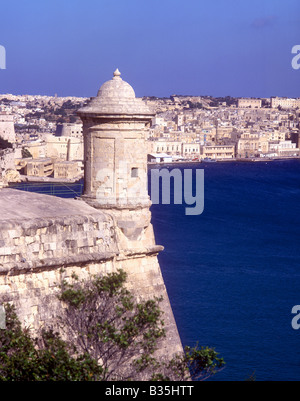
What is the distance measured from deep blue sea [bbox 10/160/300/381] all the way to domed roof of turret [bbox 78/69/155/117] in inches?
62.9

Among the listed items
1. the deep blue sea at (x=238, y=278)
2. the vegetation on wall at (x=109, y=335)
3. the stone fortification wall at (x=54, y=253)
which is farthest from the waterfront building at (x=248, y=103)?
the vegetation on wall at (x=109, y=335)

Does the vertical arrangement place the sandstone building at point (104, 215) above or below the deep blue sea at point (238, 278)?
above

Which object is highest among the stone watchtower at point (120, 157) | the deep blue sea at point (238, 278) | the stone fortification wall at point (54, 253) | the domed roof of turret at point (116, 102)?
the domed roof of turret at point (116, 102)

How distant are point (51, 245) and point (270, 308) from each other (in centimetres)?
1201

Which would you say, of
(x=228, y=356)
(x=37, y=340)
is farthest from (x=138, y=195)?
(x=228, y=356)

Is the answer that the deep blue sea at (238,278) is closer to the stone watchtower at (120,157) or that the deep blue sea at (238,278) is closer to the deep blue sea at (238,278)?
the deep blue sea at (238,278)

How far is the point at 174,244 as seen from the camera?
2280 centimetres

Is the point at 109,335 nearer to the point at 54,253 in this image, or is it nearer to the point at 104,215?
the point at 54,253

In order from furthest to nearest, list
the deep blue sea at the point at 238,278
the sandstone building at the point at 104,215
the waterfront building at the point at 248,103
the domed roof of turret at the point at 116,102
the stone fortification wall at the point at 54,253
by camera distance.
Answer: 1. the waterfront building at the point at 248,103
2. the deep blue sea at the point at 238,278
3. the domed roof of turret at the point at 116,102
4. the sandstone building at the point at 104,215
5. the stone fortification wall at the point at 54,253

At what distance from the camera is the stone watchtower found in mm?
4977

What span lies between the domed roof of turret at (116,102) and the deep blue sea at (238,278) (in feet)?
5.24

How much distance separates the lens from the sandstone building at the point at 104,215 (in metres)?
4.35

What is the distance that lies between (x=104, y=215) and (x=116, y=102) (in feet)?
2.53

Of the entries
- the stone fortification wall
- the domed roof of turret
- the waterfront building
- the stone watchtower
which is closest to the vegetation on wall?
the stone fortification wall
